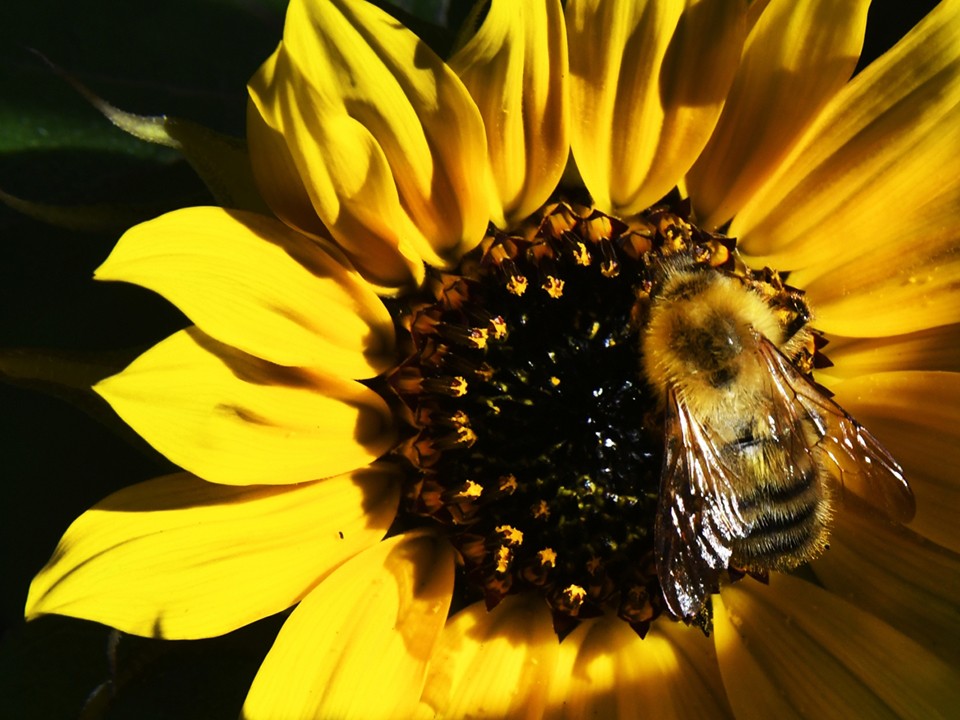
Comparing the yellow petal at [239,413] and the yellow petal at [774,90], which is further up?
the yellow petal at [774,90]

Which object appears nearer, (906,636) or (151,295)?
(906,636)

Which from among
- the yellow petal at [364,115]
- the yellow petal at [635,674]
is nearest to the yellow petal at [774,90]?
the yellow petal at [364,115]

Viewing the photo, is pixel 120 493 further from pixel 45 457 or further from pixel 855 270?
pixel 855 270

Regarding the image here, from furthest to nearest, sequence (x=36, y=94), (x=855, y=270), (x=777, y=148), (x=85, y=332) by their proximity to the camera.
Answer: (x=36, y=94) < (x=85, y=332) < (x=855, y=270) < (x=777, y=148)

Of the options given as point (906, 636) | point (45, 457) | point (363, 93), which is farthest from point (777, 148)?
point (45, 457)

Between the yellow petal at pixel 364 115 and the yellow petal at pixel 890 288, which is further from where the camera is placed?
the yellow petal at pixel 890 288

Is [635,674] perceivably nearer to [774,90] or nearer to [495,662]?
[495,662]

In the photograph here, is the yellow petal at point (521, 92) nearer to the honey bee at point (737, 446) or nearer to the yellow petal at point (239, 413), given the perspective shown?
the honey bee at point (737, 446)
